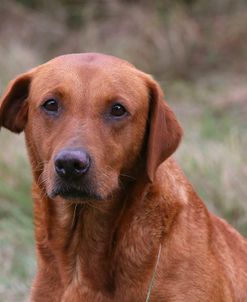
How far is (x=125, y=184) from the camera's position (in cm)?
555

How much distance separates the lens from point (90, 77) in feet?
17.9

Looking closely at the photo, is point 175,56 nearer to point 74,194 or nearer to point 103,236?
point 103,236

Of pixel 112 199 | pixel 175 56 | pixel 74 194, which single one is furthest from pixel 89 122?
pixel 175 56

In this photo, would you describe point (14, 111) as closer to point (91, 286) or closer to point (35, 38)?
point (91, 286)

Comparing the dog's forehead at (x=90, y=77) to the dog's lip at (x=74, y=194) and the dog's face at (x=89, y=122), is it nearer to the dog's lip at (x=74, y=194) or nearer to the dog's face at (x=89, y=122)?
the dog's face at (x=89, y=122)

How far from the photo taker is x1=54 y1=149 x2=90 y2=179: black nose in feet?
16.6

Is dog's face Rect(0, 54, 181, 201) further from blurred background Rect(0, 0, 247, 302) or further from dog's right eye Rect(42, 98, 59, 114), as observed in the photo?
blurred background Rect(0, 0, 247, 302)

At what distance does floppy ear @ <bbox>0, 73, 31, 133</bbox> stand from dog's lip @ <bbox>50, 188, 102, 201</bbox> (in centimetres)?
64

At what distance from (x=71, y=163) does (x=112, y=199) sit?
0.55 meters

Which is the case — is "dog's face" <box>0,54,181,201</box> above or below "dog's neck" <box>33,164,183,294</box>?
above

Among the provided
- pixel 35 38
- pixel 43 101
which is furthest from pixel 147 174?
pixel 35 38

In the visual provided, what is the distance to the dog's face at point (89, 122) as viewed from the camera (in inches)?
204

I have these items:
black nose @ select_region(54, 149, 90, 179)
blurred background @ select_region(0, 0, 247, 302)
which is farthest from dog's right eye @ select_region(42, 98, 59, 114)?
blurred background @ select_region(0, 0, 247, 302)

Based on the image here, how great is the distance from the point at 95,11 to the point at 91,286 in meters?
13.9
